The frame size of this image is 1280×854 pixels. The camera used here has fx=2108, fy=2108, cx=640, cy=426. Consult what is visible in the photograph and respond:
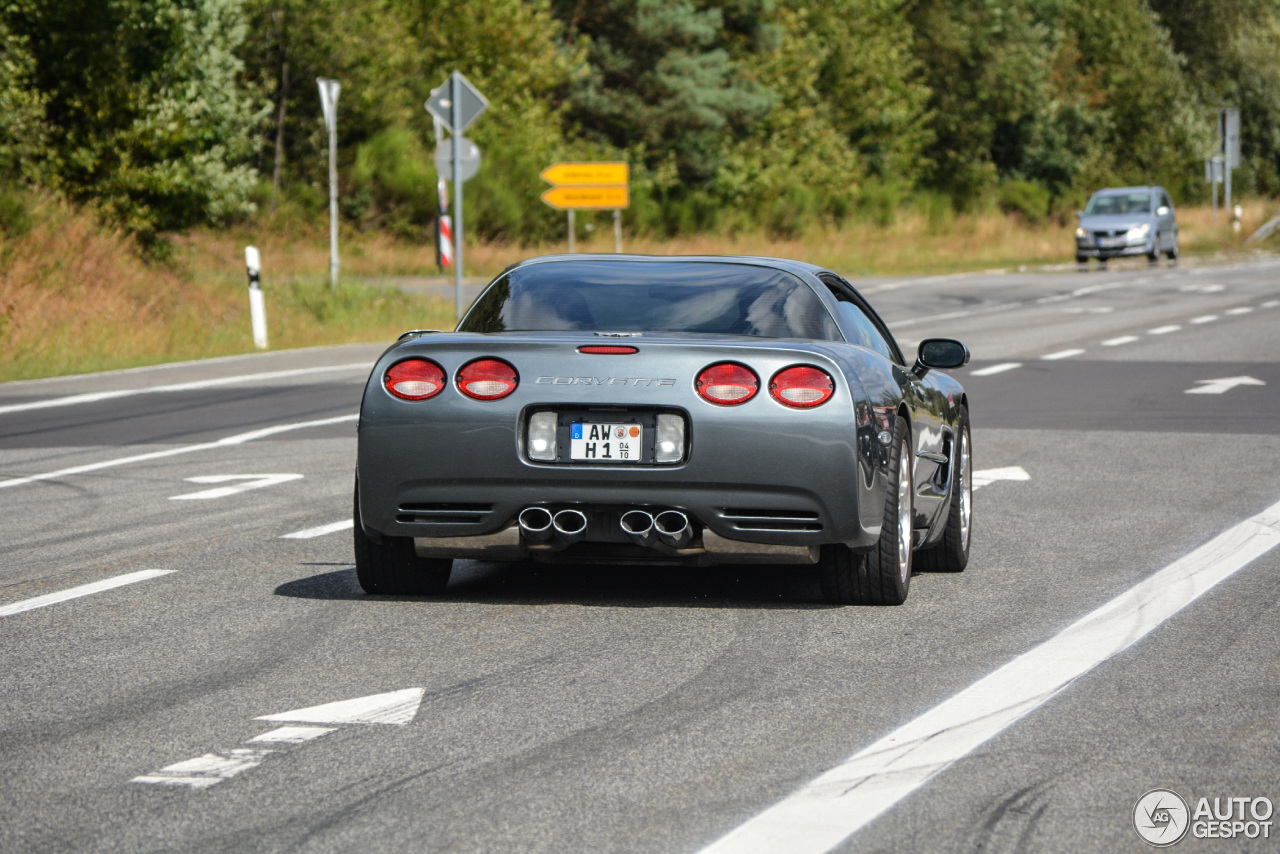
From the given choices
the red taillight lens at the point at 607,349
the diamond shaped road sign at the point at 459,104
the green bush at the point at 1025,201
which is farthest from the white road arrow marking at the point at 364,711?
the green bush at the point at 1025,201

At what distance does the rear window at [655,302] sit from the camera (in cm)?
767

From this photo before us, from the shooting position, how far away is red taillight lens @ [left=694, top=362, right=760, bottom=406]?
704cm

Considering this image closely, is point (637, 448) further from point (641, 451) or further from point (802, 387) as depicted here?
point (802, 387)

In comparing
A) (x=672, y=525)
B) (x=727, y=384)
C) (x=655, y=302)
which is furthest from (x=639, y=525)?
(x=655, y=302)

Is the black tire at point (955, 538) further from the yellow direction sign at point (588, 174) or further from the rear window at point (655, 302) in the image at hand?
the yellow direction sign at point (588, 174)

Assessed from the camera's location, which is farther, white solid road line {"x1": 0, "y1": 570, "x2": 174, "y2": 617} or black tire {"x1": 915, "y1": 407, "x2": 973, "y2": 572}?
black tire {"x1": 915, "y1": 407, "x2": 973, "y2": 572}

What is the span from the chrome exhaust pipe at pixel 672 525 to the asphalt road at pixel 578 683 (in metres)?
0.32

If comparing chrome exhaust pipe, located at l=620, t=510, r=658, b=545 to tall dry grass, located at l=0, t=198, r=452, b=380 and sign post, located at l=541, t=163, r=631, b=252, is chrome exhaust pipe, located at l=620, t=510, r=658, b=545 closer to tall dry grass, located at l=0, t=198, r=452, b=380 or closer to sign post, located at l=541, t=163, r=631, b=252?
tall dry grass, located at l=0, t=198, r=452, b=380

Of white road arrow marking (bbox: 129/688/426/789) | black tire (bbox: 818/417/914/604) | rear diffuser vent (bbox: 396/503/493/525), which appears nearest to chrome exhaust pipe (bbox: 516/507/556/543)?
rear diffuser vent (bbox: 396/503/493/525)

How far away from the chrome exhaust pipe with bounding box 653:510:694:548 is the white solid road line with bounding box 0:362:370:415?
34.6ft

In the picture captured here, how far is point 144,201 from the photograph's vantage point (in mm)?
27672

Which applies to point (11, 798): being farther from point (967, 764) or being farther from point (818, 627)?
point (818, 627)

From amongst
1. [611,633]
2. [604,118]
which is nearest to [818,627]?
[611,633]

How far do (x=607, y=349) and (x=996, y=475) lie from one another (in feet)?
17.9
